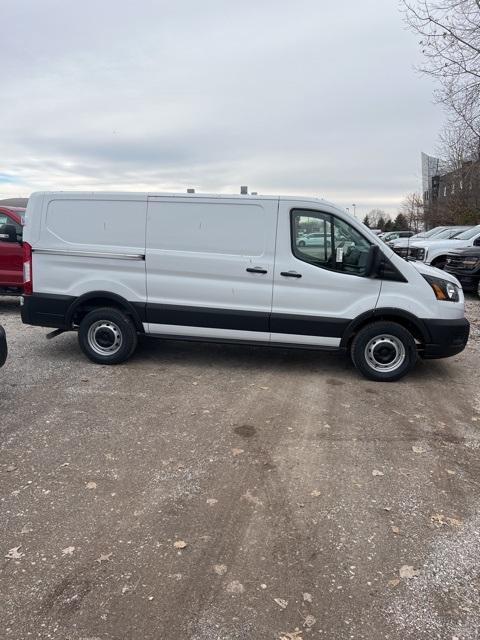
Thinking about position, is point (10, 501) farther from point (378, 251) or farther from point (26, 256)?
point (378, 251)

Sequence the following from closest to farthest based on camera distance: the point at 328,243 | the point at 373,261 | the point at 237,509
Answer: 1. the point at 237,509
2. the point at 373,261
3. the point at 328,243

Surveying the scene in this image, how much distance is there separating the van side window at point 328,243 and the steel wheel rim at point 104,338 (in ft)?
8.07

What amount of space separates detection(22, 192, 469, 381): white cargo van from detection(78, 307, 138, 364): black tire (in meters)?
0.02

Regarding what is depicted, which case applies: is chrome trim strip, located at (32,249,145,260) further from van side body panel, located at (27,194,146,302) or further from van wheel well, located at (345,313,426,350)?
van wheel well, located at (345,313,426,350)

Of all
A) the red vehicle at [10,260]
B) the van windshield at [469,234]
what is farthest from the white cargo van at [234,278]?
the van windshield at [469,234]

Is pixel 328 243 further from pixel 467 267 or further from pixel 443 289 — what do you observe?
pixel 467 267

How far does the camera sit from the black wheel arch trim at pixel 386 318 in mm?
5758

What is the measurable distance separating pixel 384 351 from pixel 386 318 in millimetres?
391

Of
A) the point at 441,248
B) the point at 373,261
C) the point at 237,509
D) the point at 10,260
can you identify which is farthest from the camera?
the point at 441,248

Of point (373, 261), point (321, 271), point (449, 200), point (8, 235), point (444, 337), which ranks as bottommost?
point (444, 337)

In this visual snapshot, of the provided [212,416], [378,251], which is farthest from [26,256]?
[378,251]

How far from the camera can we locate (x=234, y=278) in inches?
234

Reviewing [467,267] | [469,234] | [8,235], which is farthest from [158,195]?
[469,234]

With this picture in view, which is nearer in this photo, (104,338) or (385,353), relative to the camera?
(385,353)
